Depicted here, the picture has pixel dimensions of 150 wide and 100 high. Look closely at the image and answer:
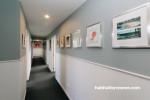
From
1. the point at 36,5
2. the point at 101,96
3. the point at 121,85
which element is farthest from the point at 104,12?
the point at 36,5

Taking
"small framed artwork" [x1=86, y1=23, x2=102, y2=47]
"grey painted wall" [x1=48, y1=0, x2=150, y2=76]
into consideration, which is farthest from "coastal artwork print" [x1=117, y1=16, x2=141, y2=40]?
"small framed artwork" [x1=86, y1=23, x2=102, y2=47]

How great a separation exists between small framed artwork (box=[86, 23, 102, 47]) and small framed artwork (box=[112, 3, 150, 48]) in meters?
0.27

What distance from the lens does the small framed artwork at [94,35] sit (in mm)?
1257

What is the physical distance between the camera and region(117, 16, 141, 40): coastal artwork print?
782mm

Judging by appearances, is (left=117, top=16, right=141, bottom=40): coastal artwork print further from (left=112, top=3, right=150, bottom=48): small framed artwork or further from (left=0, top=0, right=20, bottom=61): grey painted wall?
(left=0, top=0, right=20, bottom=61): grey painted wall

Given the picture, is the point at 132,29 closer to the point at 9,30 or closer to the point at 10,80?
the point at 9,30

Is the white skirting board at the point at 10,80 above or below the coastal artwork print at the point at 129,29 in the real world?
below

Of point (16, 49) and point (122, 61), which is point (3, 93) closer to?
point (16, 49)

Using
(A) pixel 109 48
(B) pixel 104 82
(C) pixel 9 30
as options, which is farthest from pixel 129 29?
(C) pixel 9 30

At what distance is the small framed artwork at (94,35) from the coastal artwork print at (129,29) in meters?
0.33

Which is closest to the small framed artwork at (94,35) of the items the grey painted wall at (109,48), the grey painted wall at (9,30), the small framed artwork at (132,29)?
the grey painted wall at (109,48)

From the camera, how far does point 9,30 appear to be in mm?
1533

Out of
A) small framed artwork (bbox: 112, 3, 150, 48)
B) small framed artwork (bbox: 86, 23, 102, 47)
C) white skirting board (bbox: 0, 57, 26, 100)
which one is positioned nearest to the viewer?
small framed artwork (bbox: 112, 3, 150, 48)

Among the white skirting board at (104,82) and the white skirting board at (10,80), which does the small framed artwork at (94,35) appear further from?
the white skirting board at (10,80)
